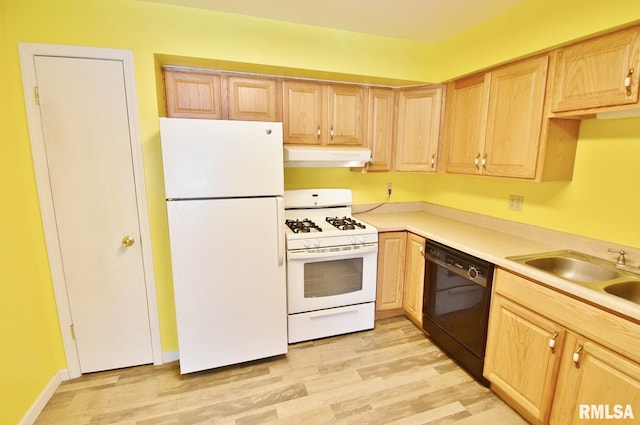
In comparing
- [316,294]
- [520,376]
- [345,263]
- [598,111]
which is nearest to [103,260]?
[316,294]

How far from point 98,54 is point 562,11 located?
2.79 m

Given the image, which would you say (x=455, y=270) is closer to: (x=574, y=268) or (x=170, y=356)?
(x=574, y=268)

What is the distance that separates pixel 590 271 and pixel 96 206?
3143 millimetres

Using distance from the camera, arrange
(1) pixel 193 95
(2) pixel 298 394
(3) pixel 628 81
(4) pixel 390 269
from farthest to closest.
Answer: (4) pixel 390 269 < (1) pixel 193 95 < (2) pixel 298 394 < (3) pixel 628 81

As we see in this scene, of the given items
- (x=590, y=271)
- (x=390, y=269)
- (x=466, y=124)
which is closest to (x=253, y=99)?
(x=466, y=124)

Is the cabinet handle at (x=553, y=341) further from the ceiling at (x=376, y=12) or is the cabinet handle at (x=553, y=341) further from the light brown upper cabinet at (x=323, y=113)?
the ceiling at (x=376, y=12)

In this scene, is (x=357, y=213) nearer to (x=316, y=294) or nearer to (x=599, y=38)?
(x=316, y=294)

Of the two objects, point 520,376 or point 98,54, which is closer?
point 520,376

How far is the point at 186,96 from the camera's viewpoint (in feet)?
7.20

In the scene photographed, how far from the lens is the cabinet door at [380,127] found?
269 cm

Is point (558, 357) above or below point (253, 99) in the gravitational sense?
below

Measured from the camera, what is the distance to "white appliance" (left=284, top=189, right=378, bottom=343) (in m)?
2.32

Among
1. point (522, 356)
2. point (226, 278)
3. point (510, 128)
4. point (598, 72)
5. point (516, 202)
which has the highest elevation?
point (598, 72)

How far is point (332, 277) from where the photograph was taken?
2.45m
